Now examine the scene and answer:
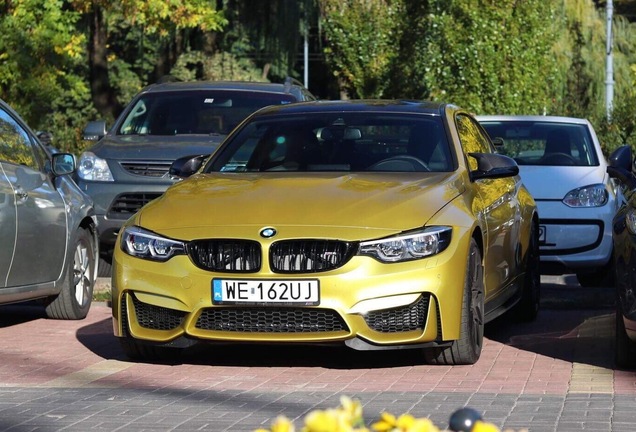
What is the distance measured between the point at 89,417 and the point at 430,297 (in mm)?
1981

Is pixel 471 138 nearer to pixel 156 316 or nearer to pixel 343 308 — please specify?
pixel 343 308

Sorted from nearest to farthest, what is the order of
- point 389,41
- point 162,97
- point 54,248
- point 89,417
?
point 89,417 < point 54,248 < point 162,97 < point 389,41

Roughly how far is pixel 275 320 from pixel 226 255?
1.39ft

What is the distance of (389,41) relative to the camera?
123 feet

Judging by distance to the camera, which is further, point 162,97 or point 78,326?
point 162,97

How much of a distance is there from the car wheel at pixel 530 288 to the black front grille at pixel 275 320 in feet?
9.14

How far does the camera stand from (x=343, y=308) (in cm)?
722

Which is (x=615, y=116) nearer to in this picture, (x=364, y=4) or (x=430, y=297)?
(x=364, y=4)

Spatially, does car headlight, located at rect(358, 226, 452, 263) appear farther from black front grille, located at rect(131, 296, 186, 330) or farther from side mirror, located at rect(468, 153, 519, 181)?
side mirror, located at rect(468, 153, 519, 181)

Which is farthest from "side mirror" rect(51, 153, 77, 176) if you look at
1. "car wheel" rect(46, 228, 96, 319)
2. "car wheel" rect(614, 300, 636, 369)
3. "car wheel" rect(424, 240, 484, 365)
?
"car wheel" rect(614, 300, 636, 369)

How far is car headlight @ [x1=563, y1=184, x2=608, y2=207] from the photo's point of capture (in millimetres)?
12492

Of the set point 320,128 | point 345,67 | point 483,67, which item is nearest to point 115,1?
point 483,67

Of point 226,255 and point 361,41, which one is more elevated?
point 226,255

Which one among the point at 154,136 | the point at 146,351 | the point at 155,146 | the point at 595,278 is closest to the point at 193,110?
the point at 154,136
